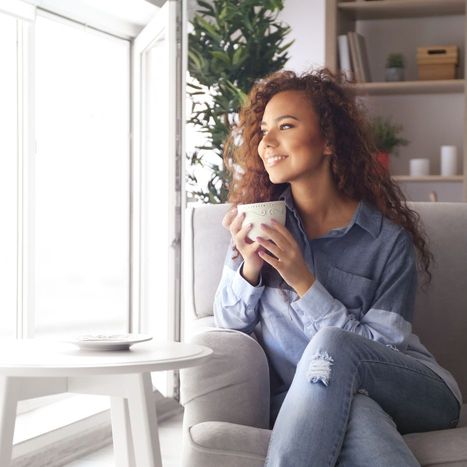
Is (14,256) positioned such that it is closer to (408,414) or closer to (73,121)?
(408,414)

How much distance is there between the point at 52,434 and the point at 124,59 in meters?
1.69

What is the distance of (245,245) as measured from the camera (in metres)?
1.83

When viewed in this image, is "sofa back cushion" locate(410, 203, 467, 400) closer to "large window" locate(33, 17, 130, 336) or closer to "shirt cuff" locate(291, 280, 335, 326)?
"shirt cuff" locate(291, 280, 335, 326)

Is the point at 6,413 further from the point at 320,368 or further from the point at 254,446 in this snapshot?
the point at 320,368

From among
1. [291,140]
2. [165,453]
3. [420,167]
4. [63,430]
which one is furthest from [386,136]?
[291,140]

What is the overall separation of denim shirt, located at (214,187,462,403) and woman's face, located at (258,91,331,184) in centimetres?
9

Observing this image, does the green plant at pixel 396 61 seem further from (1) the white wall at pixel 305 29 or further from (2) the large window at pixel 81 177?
(2) the large window at pixel 81 177

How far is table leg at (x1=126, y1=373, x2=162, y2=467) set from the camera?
1678 mm

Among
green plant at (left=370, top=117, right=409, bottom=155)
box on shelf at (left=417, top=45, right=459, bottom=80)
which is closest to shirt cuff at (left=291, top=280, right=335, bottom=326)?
green plant at (left=370, top=117, right=409, bottom=155)

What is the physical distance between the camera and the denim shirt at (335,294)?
1.82m

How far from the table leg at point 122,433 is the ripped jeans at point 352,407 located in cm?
39

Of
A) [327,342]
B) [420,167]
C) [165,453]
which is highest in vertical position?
[420,167]

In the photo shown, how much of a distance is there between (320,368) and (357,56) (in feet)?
10.1


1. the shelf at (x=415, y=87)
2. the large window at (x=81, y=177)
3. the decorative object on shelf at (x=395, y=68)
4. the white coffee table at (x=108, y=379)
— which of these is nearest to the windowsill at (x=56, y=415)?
the large window at (x=81, y=177)
